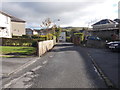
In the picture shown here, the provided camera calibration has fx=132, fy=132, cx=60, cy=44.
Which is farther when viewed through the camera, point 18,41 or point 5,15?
point 5,15

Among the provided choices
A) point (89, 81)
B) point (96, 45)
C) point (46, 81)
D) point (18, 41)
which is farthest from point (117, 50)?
point (18, 41)

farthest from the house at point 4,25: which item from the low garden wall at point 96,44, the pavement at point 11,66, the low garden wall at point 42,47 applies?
the pavement at point 11,66

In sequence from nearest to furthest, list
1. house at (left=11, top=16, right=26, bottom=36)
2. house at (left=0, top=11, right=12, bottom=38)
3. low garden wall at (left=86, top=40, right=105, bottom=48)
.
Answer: low garden wall at (left=86, top=40, right=105, bottom=48)
house at (left=0, top=11, right=12, bottom=38)
house at (left=11, top=16, right=26, bottom=36)

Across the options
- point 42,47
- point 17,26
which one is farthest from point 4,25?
point 42,47

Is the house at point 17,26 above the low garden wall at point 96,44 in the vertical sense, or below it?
above

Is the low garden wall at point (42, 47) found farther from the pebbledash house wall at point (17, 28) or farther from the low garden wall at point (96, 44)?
the pebbledash house wall at point (17, 28)

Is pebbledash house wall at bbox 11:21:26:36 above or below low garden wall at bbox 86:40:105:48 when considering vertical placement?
above

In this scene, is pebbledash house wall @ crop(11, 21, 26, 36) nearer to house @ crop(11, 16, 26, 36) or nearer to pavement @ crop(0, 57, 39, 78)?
house @ crop(11, 16, 26, 36)

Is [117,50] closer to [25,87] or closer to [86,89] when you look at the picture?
[86,89]

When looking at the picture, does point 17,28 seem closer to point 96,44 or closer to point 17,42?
point 17,42

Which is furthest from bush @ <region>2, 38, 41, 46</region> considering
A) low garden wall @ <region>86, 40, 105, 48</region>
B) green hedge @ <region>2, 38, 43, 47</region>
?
low garden wall @ <region>86, 40, 105, 48</region>

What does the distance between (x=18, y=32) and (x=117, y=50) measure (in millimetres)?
41245

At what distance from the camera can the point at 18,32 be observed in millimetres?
50094

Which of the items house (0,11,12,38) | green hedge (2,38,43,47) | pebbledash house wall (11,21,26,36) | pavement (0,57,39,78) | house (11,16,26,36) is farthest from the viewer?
pebbledash house wall (11,21,26,36)
